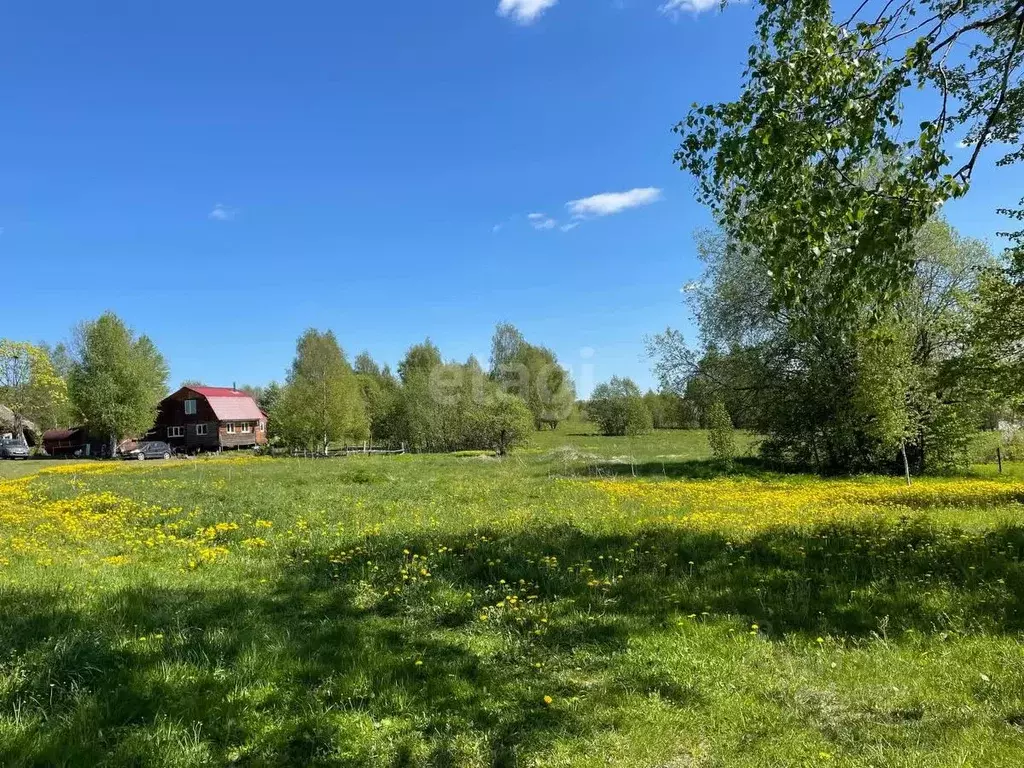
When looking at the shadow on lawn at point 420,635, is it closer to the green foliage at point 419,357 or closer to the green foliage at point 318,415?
the green foliage at point 318,415

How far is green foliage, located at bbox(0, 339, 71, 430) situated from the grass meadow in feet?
113

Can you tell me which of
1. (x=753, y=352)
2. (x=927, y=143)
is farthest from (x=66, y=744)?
(x=753, y=352)

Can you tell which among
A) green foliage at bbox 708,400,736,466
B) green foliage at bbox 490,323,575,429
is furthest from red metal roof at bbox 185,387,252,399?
green foliage at bbox 708,400,736,466

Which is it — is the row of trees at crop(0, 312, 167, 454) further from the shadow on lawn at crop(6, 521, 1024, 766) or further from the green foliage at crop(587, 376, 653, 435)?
the shadow on lawn at crop(6, 521, 1024, 766)

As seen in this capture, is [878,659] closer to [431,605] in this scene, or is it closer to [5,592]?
[431,605]

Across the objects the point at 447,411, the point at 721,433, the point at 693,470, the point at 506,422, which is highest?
the point at 447,411

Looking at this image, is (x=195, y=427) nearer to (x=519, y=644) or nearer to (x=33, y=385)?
(x=33, y=385)

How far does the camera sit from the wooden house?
241 feet

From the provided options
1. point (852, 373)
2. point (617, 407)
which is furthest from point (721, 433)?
point (617, 407)

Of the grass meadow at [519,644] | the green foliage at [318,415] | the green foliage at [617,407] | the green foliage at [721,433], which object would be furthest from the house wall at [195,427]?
the grass meadow at [519,644]

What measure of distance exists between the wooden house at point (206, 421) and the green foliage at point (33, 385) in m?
10.6

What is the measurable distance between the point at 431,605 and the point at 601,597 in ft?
7.02

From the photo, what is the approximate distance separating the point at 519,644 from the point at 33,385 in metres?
63.8

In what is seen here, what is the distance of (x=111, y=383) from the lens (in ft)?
209
